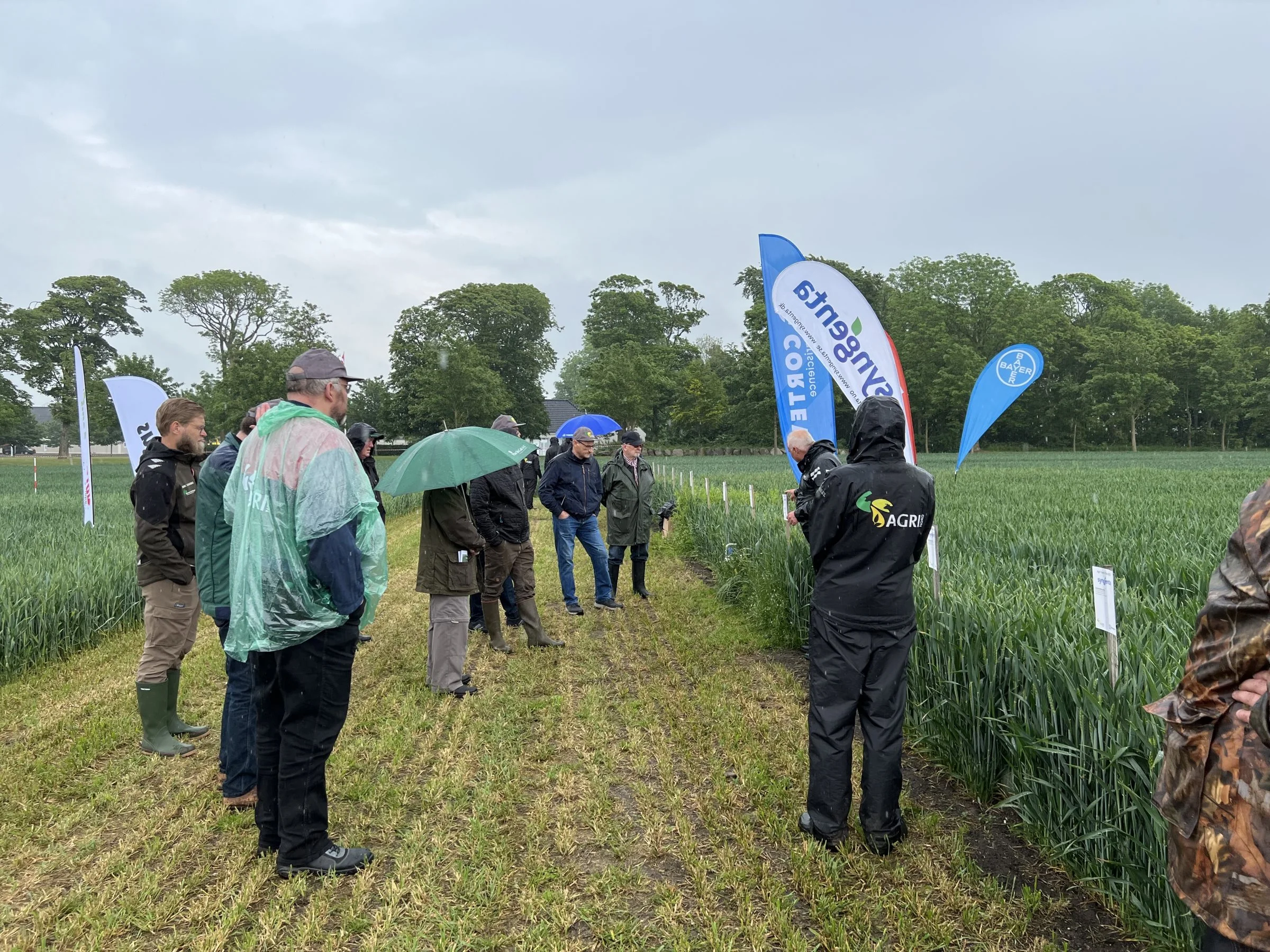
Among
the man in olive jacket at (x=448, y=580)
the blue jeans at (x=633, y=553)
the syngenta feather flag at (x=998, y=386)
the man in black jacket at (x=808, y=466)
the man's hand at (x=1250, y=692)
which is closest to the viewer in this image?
the man's hand at (x=1250, y=692)

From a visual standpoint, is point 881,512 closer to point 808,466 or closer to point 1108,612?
point 1108,612

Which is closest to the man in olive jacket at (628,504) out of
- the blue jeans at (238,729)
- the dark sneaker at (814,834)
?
the blue jeans at (238,729)

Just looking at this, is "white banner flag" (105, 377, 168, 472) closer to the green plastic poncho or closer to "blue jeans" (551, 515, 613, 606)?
"blue jeans" (551, 515, 613, 606)

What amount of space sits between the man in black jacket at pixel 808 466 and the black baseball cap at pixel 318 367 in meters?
1.98

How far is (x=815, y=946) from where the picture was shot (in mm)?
2443

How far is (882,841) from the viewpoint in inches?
117

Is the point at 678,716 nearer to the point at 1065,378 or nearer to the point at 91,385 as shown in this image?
the point at 91,385

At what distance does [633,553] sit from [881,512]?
5.31 metres

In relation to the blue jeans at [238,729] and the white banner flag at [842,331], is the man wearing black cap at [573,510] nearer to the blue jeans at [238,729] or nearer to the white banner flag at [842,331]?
the white banner flag at [842,331]

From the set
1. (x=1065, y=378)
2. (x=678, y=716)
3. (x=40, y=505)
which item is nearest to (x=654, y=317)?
(x=1065, y=378)

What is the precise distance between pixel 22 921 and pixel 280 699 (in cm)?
107

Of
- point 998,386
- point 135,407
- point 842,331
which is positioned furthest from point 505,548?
point 998,386

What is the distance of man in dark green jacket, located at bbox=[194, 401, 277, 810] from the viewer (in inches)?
135

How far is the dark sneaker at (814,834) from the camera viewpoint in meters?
3.01
